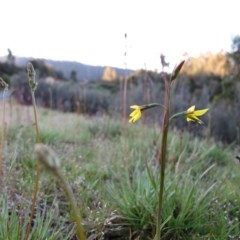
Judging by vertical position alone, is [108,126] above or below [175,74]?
below

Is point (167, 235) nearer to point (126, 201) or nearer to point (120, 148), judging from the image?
point (126, 201)

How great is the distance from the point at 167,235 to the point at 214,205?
0.34 meters

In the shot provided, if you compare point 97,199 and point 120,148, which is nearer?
point 97,199

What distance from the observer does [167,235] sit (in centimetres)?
174

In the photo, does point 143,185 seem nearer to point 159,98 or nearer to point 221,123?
point 221,123

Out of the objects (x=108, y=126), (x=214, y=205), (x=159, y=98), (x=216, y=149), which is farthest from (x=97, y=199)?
(x=159, y=98)

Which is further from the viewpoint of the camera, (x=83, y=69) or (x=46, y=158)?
(x=83, y=69)

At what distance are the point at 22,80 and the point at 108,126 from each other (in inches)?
436

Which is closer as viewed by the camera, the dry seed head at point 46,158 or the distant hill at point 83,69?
the dry seed head at point 46,158

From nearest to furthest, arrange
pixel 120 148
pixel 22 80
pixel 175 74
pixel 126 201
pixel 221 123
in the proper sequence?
pixel 175 74, pixel 126 201, pixel 120 148, pixel 221 123, pixel 22 80

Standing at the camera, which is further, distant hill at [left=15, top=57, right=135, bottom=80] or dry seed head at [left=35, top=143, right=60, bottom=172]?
distant hill at [left=15, top=57, right=135, bottom=80]

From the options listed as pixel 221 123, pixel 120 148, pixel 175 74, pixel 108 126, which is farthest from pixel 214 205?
pixel 221 123

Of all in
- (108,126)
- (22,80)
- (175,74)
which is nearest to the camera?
(175,74)

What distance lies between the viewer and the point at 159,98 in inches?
370
